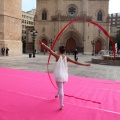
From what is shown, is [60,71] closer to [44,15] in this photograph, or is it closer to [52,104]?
[52,104]

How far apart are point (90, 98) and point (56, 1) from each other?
43570mm

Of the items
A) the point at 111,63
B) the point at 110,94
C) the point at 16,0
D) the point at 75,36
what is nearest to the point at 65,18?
the point at 75,36

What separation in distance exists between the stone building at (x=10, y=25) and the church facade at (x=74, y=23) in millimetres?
16938

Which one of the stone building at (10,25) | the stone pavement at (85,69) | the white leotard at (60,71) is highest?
the stone building at (10,25)

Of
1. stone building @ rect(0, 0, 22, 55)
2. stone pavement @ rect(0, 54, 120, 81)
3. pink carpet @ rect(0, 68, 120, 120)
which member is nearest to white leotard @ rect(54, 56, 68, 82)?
pink carpet @ rect(0, 68, 120, 120)

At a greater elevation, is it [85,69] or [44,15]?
[44,15]

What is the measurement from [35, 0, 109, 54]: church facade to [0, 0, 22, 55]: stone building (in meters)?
16.9

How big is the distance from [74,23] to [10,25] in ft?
66.2

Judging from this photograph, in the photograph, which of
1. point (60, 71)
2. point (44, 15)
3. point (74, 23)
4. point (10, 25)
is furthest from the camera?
point (44, 15)

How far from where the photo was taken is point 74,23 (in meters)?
45.6

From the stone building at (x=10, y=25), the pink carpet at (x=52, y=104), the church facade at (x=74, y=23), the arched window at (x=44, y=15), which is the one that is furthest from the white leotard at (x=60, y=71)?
the arched window at (x=44, y=15)

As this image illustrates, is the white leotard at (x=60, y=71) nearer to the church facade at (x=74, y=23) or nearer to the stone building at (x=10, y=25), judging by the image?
the stone building at (x=10, y=25)

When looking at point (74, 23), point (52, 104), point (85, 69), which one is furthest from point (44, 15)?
point (52, 104)

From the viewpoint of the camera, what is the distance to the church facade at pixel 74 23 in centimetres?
4562
